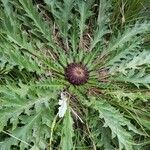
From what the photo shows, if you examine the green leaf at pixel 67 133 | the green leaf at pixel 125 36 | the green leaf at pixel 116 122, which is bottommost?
the green leaf at pixel 67 133

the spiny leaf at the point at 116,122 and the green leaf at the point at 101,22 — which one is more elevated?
the green leaf at the point at 101,22

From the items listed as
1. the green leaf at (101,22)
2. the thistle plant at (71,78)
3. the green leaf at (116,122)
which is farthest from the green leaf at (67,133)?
the green leaf at (101,22)

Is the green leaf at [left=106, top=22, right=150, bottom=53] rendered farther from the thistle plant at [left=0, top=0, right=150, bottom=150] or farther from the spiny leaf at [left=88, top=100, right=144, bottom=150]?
the spiny leaf at [left=88, top=100, right=144, bottom=150]

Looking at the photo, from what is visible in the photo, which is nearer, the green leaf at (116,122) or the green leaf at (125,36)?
the green leaf at (116,122)

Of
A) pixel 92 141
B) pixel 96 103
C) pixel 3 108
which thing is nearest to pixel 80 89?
pixel 96 103

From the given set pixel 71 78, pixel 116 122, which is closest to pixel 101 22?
pixel 71 78

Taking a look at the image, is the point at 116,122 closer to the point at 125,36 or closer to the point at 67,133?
the point at 67,133

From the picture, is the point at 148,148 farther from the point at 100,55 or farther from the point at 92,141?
the point at 100,55

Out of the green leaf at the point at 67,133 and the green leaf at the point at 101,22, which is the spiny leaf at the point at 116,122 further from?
the green leaf at the point at 101,22
